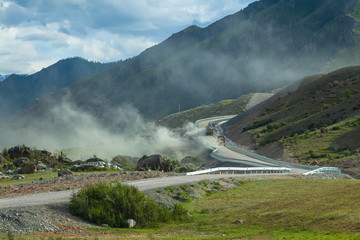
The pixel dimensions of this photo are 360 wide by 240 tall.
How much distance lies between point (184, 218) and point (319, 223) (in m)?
7.51

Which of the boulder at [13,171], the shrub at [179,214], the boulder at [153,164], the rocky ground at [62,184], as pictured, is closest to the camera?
the shrub at [179,214]

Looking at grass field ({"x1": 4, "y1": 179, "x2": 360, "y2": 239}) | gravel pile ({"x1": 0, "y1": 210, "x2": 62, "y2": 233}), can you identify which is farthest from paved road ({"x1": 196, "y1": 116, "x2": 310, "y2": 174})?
gravel pile ({"x1": 0, "y1": 210, "x2": 62, "y2": 233})

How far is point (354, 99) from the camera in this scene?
9062cm

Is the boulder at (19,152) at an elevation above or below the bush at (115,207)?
above

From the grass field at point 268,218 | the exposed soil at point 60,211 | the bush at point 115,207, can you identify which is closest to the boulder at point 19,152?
the exposed soil at point 60,211

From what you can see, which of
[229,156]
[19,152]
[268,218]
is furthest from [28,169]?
[229,156]

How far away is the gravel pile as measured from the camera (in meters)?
18.6

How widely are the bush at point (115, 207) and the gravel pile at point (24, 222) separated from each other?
266cm

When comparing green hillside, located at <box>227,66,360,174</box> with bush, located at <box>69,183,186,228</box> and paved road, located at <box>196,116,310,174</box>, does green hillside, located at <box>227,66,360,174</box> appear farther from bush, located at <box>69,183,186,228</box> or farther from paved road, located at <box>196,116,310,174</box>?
bush, located at <box>69,183,186,228</box>

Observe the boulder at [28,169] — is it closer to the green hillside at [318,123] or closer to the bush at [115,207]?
the bush at [115,207]

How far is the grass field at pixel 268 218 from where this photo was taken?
732 inches

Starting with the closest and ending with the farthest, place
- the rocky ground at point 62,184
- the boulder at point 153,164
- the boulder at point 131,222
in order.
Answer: the boulder at point 131,222, the rocky ground at point 62,184, the boulder at point 153,164

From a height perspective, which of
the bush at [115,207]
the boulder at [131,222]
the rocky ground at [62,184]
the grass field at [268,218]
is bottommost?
the grass field at [268,218]

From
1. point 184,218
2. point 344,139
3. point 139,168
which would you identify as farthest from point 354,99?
point 184,218
